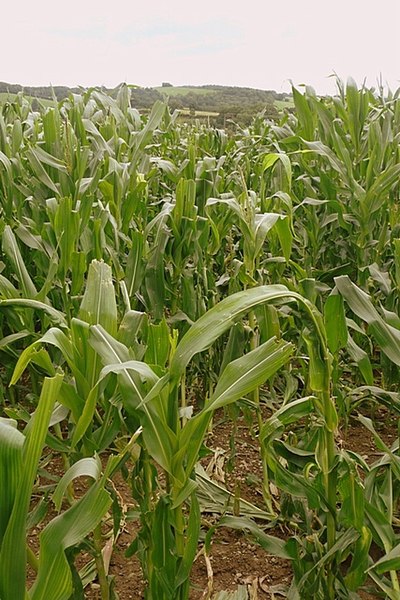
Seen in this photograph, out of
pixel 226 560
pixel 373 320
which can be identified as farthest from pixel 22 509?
pixel 226 560

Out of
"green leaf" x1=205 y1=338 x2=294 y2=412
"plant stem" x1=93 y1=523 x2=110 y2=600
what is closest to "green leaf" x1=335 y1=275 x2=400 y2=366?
"green leaf" x1=205 y1=338 x2=294 y2=412


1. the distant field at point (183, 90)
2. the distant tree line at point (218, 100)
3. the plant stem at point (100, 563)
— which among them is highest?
the distant field at point (183, 90)

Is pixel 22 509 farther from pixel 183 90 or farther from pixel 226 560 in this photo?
pixel 183 90

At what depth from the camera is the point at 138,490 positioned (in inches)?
60.7

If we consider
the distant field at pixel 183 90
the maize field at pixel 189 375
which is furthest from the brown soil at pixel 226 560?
the distant field at pixel 183 90

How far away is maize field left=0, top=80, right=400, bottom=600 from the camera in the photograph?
123cm

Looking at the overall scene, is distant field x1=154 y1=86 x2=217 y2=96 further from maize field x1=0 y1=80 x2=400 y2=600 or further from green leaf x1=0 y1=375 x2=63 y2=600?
green leaf x1=0 y1=375 x2=63 y2=600

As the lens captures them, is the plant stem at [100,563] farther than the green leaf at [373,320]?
No

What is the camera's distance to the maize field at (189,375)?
4.03 feet

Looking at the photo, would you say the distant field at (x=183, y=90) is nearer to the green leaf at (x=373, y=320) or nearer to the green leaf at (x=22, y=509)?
the green leaf at (x=373, y=320)

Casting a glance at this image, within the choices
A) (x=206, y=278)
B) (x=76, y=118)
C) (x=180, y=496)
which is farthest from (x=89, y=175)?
(x=180, y=496)

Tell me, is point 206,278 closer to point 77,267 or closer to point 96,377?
point 77,267

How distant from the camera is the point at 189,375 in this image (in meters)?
2.87

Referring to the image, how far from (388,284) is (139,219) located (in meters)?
1.27
